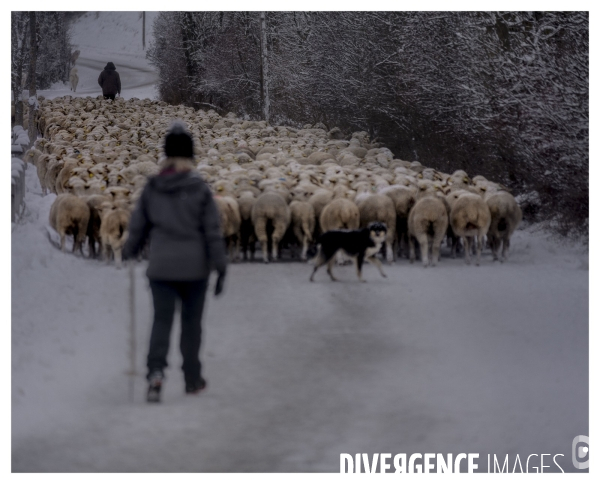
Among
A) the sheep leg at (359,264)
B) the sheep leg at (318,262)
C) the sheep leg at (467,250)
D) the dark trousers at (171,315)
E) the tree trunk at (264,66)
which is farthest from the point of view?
the tree trunk at (264,66)

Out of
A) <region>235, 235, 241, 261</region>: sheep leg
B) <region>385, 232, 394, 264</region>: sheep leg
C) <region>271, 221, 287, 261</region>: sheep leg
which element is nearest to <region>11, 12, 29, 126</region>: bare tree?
<region>235, 235, 241, 261</region>: sheep leg

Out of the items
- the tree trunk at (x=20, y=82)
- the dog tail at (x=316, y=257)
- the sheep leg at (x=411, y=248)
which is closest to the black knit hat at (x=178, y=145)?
the dog tail at (x=316, y=257)

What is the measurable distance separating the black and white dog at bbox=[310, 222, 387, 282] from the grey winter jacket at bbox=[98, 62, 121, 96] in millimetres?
2840

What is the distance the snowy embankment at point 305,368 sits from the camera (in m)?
5.30

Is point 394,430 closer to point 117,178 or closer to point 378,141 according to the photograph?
point 117,178

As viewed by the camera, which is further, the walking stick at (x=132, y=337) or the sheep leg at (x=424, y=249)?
the sheep leg at (x=424, y=249)

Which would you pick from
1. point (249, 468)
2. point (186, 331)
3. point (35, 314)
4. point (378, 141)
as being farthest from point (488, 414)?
point (378, 141)

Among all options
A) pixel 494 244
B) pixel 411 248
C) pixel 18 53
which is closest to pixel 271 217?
pixel 411 248

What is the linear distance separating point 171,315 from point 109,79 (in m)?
4.52

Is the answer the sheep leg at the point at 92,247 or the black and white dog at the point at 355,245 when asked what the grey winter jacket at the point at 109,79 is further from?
the black and white dog at the point at 355,245

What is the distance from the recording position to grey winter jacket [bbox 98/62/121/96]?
879 cm

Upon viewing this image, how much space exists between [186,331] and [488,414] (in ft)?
6.42

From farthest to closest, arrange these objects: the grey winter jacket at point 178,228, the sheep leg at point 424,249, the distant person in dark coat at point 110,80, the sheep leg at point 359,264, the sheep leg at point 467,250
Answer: the distant person in dark coat at point 110,80, the sheep leg at point 467,250, the sheep leg at point 424,249, the sheep leg at point 359,264, the grey winter jacket at point 178,228

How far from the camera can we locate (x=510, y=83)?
27.7 feet
